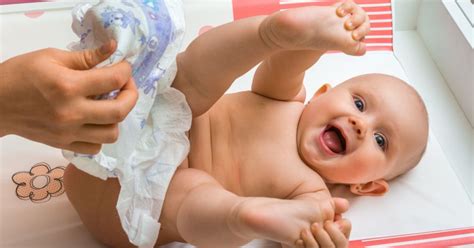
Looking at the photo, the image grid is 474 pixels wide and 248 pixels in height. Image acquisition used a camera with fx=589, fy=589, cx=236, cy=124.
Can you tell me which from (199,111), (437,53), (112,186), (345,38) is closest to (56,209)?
(112,186)

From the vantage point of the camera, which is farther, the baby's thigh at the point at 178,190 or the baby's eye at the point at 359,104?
the baby's eye at the point at 359,104

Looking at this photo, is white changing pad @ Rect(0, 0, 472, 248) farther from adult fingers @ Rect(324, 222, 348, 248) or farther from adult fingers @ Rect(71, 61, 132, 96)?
adult fingers @ Rect(71, 61, 132, 96)

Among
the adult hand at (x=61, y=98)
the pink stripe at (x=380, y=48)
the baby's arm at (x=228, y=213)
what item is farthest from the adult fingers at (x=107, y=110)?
the pink stripe at (x=380, y=48)

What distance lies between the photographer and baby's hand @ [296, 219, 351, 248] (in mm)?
820

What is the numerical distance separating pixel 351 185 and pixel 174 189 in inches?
14.2

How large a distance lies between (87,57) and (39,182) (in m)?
0.48

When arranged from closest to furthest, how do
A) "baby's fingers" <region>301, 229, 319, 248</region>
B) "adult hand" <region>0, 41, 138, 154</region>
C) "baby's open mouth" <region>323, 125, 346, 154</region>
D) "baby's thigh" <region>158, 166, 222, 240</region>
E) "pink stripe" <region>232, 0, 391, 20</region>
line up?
"adult hand" <region>0, 41, 138, 154</region> → "baby's fingers" <region>301, 229, 319, 248</region> → "baby's thigh" <region>158, 166, 222, 240</region> → "baby's open mouth" <region>323, 125, 346, 154</region> → "pink stripe" <region>232, 0, 391, 20</region>

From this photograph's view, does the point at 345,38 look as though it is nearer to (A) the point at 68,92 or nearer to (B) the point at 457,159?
(A) the point at 68,92

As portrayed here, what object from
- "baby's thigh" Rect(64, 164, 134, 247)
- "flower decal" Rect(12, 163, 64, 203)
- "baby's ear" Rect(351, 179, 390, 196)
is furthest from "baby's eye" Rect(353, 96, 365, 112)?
"flower decal" Rect(12, 163, 64, 203)

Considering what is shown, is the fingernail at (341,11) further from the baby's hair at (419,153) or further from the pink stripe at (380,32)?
the pink stripe at (380,32)

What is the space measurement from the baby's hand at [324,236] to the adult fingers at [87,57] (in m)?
0.36

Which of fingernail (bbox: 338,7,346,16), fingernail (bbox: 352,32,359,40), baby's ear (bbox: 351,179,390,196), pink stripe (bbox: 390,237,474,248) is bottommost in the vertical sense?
pink stripe (bbox: 390,237,474,248)

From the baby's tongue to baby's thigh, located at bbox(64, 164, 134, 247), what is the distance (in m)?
0.38

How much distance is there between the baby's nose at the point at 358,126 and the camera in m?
1.03
